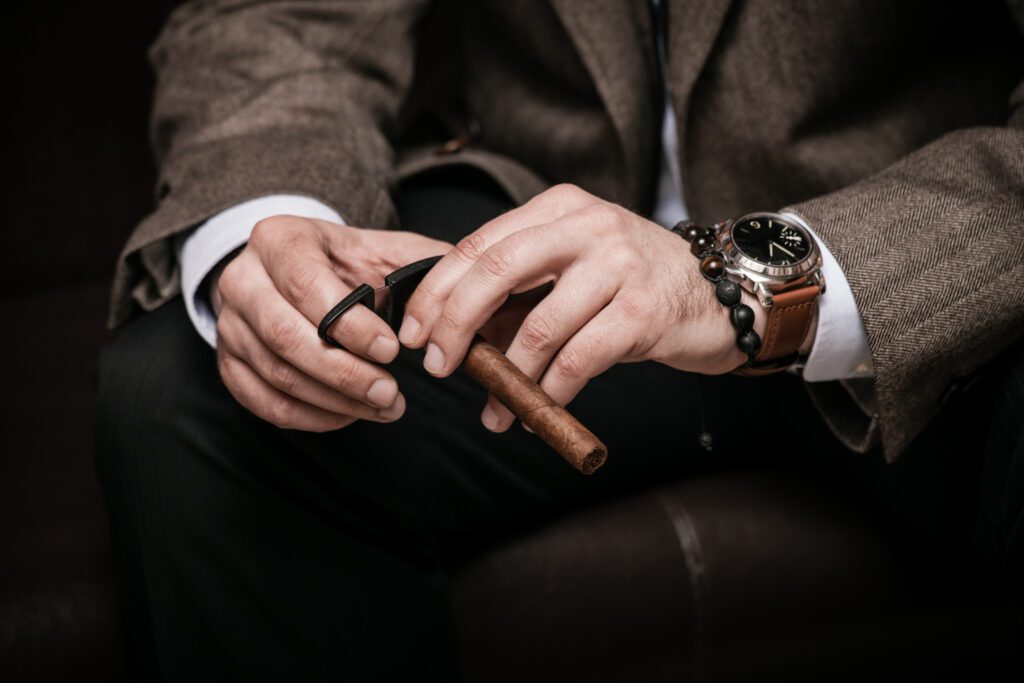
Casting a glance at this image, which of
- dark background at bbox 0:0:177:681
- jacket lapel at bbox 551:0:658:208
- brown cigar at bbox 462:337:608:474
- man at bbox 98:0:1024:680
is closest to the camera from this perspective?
brown cigar at bbox 462:337:608:474

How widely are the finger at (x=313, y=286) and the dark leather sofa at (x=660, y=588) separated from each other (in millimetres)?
353

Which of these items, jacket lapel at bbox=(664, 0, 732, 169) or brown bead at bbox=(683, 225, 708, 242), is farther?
jacket lapel at bbox=(664, 0, 732, 169)

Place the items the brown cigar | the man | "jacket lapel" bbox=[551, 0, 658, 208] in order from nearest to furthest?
the brown cigar, the man, "jacket lapel" bbox=[551, 0, 658, 208]

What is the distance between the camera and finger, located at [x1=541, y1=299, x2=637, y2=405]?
50 centimetres

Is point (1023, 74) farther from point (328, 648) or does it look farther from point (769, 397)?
point (328, 648)

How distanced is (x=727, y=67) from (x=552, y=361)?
398 mm

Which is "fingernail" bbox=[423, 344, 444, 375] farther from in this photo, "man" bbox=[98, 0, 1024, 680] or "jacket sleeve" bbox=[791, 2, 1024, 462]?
"jacket sleeve" bbox=[791, 2, 1024, 462]

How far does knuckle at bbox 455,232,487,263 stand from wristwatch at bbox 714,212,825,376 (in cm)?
18

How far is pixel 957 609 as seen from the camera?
84 centimetres

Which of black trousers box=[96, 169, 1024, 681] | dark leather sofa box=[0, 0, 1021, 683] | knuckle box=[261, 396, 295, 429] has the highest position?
knuckle box=[261, 396, 295, 429]

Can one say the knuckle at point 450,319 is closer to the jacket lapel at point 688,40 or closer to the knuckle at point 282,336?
the knuckle at point 282,336

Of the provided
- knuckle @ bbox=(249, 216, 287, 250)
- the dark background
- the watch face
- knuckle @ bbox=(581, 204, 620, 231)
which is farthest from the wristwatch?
the dark background

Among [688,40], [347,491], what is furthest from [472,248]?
[688,40]

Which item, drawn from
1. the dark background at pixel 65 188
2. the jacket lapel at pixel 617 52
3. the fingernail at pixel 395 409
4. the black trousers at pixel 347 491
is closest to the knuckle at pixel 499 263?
the fingernail at pixel 395 409
